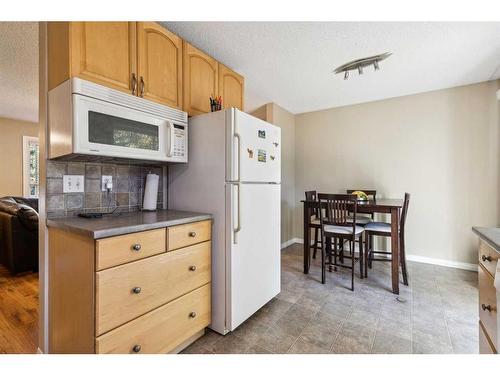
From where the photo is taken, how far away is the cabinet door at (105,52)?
1.29m

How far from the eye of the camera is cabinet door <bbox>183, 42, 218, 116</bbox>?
1946mm

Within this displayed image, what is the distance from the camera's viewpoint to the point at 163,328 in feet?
4.57

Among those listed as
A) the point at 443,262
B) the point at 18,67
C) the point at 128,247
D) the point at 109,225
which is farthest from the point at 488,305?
the point at 18,67

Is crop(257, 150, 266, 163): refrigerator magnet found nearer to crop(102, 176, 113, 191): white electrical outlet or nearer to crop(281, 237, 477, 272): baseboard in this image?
crop(102, 176, 113, 191): white electrical outlet

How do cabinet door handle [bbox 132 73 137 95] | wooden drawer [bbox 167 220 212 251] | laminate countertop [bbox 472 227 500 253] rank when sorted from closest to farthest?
laminate countertop [bbox 472 227 500 253], wooden drawer [bbox 167 220 212 251], cabinet door handle [bbox 132 73 137 95]

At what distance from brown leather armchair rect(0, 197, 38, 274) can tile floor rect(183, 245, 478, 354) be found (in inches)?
103

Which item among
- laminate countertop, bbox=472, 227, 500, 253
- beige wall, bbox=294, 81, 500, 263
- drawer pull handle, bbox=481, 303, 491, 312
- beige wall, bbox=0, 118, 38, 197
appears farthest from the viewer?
beige wall, bbox=0, 118, 38, 197

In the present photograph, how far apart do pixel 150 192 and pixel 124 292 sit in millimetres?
839

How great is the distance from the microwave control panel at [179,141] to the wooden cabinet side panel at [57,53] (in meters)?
0.66

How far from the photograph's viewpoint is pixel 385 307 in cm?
214

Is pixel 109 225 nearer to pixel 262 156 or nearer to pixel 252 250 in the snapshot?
pixel 252 250

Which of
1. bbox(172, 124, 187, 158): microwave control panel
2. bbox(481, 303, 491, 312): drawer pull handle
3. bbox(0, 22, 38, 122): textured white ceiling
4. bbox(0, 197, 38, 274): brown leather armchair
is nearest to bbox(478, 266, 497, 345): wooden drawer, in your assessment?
bbox(481, 303, 491, 312): drawer pull handle

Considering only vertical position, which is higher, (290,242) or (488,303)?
(488,303)
